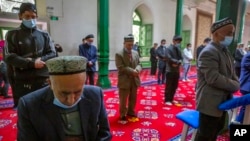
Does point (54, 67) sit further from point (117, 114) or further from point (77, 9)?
point (77, 9)

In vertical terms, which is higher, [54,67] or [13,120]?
[54,67]

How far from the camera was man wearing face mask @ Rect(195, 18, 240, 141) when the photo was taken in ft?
5.28

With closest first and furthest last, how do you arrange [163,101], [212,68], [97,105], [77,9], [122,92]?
[97,105] → [212,68] → [122,92] → [163,101] → [77,9]

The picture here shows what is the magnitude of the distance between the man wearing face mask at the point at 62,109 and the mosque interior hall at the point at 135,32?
1.32 meters

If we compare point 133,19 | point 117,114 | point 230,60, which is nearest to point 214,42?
point 230,60

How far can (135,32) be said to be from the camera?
34.8 feet

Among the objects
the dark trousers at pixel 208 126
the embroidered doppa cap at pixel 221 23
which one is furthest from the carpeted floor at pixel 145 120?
the embroidered doppa cap at pixel 221 23

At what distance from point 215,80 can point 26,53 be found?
1.66m

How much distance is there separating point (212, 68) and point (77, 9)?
7317 mm

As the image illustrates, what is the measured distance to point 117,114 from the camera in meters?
3.53

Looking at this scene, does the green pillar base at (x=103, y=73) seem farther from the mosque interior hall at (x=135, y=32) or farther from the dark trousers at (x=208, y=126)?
the dark trousers at (x=208, y=126)

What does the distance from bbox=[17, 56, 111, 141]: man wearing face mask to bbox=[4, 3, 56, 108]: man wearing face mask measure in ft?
3.10

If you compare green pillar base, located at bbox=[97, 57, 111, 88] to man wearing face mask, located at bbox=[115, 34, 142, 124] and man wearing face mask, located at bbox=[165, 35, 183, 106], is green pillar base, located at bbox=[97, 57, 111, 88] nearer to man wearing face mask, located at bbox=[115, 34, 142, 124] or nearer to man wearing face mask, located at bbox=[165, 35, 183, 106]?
man wearing face mask, located at bbox=[165, 35, 183, 106]

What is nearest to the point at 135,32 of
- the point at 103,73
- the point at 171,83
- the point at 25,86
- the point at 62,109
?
the point at 103,73
